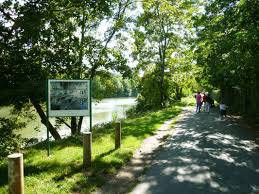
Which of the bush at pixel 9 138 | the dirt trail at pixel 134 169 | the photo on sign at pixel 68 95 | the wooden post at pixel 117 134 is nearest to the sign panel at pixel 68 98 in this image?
the photo on sign at pixel 68 95

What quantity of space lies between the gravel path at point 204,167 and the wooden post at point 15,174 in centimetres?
234

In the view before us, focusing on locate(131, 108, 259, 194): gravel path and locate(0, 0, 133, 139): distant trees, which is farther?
locate(0, 0, 133, 139): distant trees

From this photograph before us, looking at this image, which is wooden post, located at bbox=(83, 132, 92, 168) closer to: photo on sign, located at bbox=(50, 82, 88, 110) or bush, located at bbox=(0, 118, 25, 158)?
photo on sign, located at bbox=(50, 82, 88, 110)

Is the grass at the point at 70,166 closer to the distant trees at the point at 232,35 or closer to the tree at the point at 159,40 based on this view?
the distant trees at the point at 232,35

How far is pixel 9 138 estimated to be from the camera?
15.5 metres

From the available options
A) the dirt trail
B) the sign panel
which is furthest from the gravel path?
the sign panel

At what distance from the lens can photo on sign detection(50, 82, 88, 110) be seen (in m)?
10.9

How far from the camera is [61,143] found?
1336 centimetres

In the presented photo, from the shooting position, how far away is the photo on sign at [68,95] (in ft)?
35.7

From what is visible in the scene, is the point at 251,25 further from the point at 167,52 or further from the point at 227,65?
the point at 167,52

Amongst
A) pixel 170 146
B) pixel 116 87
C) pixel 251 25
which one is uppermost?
pixel 251 25

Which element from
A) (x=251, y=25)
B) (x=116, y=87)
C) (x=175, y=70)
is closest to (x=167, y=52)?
(x=175, y=70)

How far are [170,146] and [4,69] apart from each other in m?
7.98

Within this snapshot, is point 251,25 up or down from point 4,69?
up
